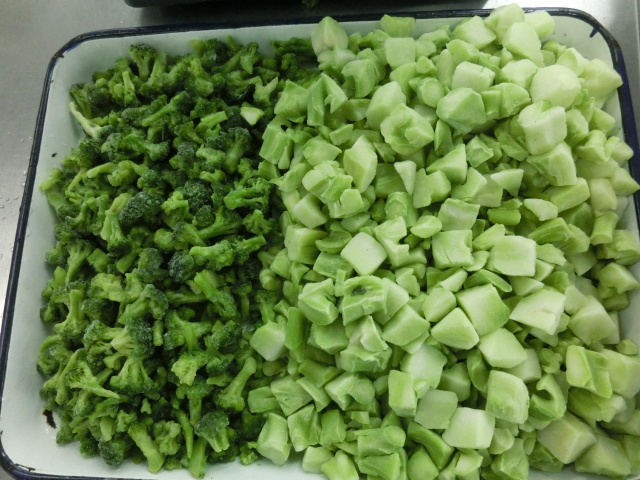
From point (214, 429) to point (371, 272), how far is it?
0.56m

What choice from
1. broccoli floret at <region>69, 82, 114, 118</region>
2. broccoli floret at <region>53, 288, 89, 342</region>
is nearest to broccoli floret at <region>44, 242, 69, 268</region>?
broccoli floret at <region>53, 288, 89, 342</region>

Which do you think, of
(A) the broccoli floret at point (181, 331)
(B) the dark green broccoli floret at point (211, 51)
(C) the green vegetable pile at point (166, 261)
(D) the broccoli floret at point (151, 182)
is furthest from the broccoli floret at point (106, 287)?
(B) the dark green broccoli floret at point (211, 51)

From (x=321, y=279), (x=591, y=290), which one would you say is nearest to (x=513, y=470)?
(x=591, y=290)

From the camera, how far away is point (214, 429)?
1.27 metres

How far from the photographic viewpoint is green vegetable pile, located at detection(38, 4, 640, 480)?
1.20m

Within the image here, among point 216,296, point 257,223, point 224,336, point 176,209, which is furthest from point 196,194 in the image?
point 224,336

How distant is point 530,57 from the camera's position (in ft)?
4.46

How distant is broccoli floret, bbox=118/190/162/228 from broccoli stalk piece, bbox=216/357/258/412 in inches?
19.1

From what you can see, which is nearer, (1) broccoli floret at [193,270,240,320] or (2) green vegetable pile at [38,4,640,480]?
(2) green vegetable pile at [38,4,640,480]

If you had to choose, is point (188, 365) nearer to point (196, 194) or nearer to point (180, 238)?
point (180, 238)

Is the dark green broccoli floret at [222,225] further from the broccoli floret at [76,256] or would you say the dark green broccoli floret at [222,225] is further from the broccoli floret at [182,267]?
the broccoli floret at [76,256]


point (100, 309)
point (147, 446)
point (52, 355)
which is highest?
point (100, 309)

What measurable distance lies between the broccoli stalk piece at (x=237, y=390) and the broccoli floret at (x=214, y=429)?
0.03 meters

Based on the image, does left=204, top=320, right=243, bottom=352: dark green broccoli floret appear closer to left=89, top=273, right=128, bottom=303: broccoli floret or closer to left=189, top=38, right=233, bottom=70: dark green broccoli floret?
left=89, top=273, right=128, bottom=303: broccoli floret
